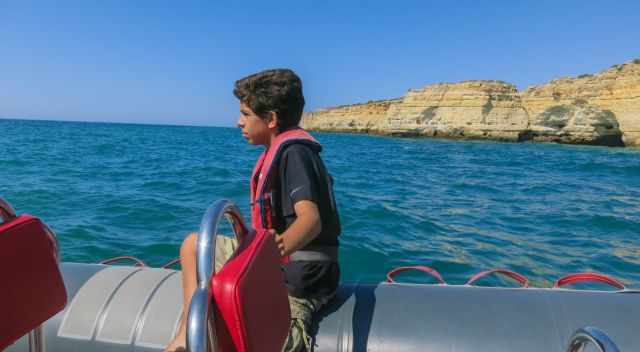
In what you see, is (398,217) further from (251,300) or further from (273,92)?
(251,300)

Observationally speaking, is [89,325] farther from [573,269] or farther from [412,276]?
[573,269]

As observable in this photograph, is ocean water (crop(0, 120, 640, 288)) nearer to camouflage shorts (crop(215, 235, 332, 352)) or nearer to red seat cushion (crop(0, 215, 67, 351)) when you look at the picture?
camouflage shorts (crop(215, 235, 332, 352))

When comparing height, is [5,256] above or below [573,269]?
above

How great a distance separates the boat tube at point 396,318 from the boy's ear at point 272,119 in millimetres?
830

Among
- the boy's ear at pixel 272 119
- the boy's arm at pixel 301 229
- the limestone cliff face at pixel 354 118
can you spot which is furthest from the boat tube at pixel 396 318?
the limestone cliff face at pixel 354 118

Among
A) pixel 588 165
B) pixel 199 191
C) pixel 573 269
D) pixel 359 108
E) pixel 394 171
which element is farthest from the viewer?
pixel 359 108

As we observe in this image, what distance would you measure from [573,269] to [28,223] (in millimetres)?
5266

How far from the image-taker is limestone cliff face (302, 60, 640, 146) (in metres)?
36.4

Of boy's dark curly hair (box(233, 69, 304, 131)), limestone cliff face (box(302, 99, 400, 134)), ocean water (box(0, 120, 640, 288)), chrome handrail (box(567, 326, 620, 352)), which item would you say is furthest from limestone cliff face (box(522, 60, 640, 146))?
chrome handrail (box(567, 326, 620, 352))

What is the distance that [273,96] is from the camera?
1879mm

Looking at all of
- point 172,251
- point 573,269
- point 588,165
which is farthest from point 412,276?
point 588,165

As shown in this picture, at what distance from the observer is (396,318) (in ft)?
6.42

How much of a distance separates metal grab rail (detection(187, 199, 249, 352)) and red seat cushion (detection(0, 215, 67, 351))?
613mm

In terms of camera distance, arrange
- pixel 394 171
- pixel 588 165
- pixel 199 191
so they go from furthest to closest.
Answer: pixel 588 165 → pixel 394 171 → pixel 199 191
